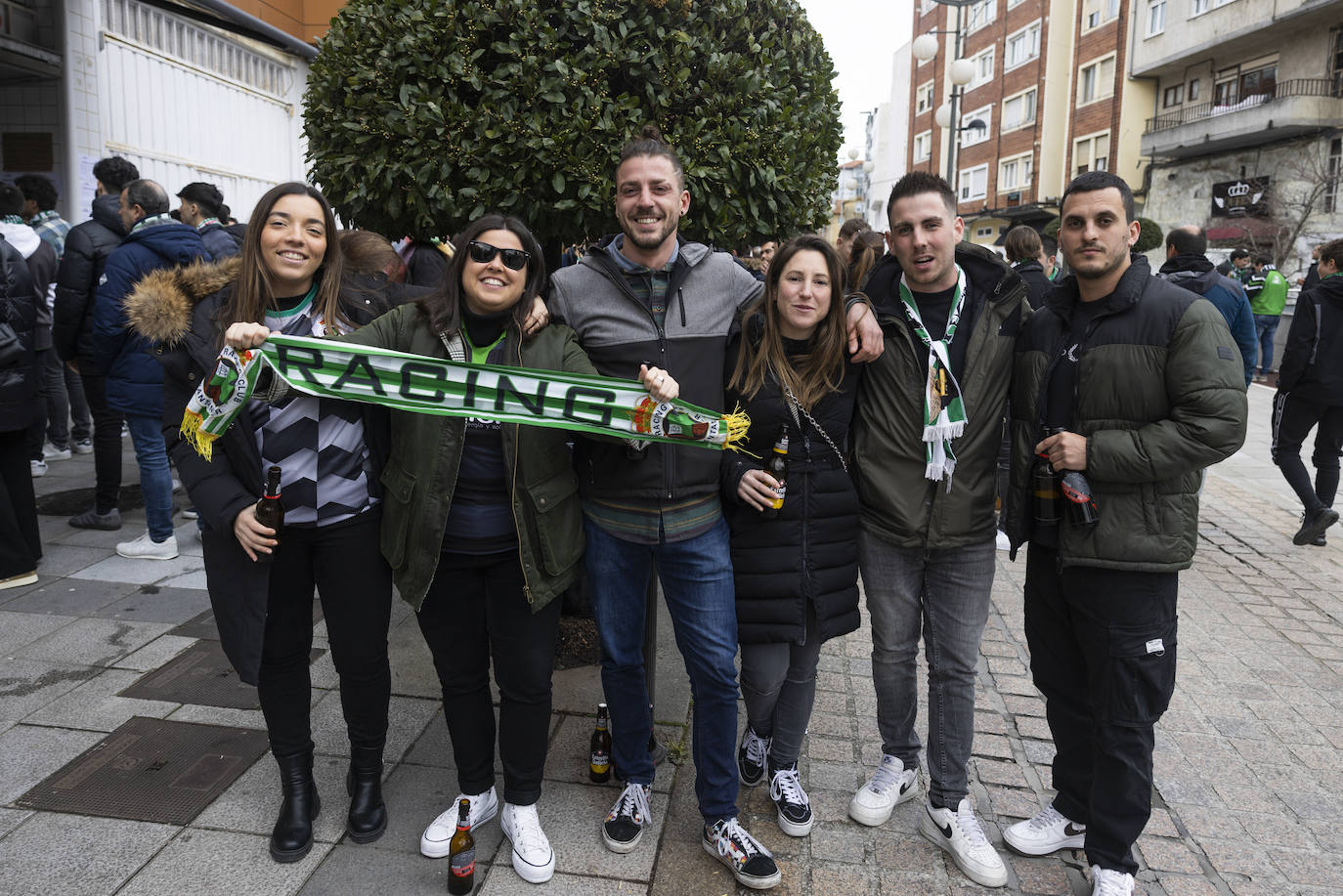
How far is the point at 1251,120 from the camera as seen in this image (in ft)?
93.7

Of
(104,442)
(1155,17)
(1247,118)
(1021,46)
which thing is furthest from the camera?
(1021,46)

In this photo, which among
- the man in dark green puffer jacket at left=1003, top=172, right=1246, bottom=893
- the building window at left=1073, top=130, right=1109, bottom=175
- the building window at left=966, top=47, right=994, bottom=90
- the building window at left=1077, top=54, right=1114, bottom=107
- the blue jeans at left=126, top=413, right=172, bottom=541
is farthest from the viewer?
the building window at left=966, top=47, right=994, bottom=90

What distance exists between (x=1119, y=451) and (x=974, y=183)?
4866 cm

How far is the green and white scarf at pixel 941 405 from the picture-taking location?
3.07 metres

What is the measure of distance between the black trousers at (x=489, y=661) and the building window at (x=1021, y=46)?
1767 inches

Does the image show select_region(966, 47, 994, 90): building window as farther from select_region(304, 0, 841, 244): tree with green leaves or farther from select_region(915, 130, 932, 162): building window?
select_region(304, 0, 841, 244): tree with green leaves

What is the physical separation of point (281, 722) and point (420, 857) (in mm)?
665

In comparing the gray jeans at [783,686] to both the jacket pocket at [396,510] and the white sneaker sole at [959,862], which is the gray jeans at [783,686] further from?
the jacket pocket at [396,510]

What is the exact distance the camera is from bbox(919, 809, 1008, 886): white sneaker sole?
10.1ft

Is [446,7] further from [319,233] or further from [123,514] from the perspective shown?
[123,514]

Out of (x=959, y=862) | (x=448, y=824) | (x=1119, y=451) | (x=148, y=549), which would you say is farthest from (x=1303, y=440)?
(x=148, y=549)

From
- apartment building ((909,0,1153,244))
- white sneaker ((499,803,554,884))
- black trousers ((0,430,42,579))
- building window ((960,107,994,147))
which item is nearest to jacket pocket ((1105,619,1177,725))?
white sneaker ((499,803,554,884))

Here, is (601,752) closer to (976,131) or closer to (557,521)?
(557,521)

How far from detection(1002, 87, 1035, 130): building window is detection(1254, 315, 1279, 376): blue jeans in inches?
1085
